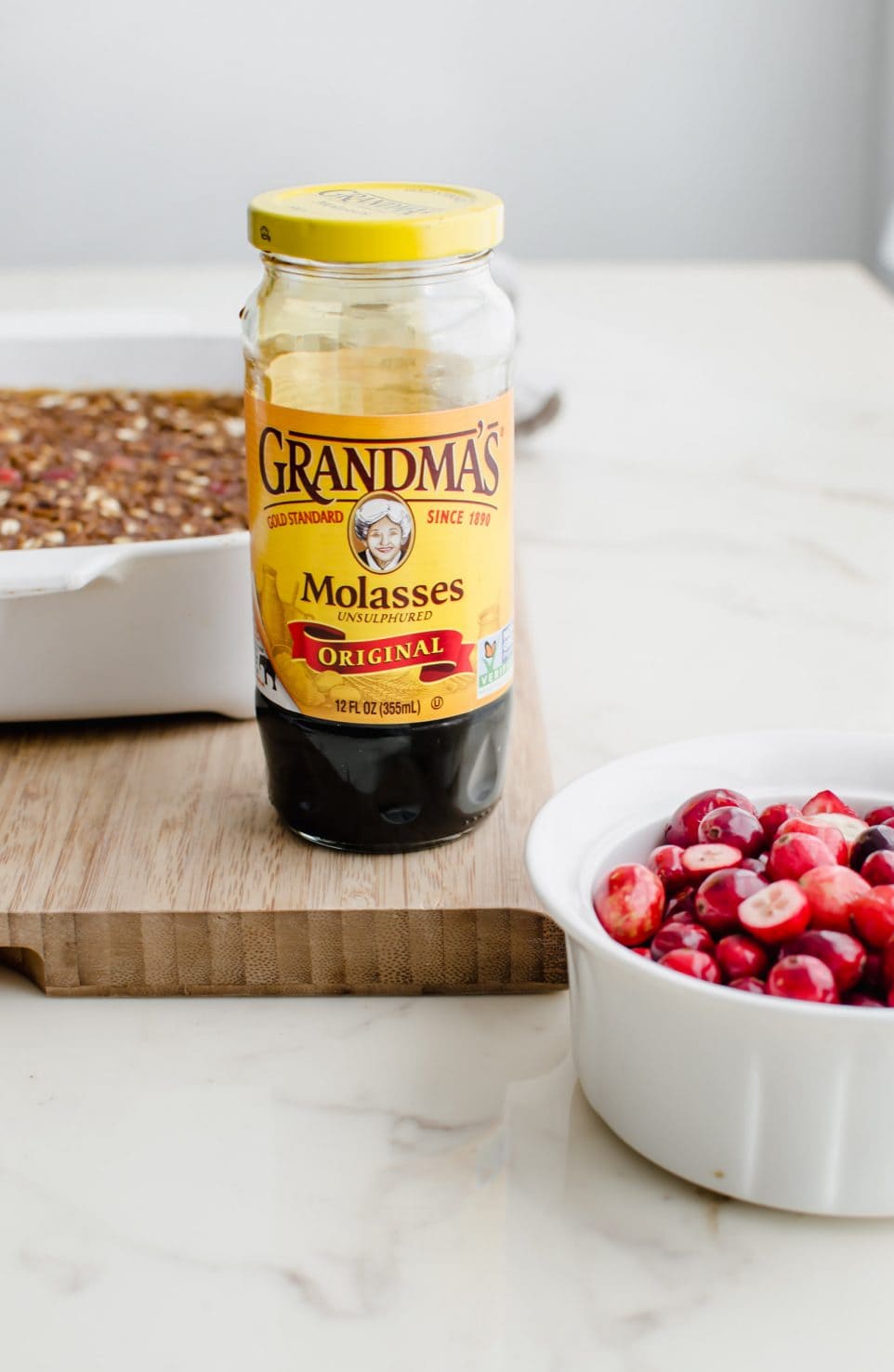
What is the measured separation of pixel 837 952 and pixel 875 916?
0.02m

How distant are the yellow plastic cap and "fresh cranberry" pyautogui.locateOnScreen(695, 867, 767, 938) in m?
0.31

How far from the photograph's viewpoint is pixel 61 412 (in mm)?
1183

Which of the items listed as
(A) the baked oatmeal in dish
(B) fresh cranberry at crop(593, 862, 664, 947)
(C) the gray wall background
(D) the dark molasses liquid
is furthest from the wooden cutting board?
(C) the gray wall background

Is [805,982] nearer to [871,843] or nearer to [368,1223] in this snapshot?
[871,843]

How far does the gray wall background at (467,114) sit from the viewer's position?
10.7 feet

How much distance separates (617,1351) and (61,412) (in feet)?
2.87

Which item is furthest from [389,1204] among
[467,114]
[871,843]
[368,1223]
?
[467,114]

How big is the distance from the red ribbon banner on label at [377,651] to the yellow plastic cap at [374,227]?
18 cm

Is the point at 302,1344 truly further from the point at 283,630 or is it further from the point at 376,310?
the point at 376,310

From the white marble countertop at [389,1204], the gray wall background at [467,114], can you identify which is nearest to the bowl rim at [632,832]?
the white marble countertop at [389,1204]

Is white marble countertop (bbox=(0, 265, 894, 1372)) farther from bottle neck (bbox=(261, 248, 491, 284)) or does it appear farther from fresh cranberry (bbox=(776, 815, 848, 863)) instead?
bottle neck (bbox=(261, 248, 491, 284))

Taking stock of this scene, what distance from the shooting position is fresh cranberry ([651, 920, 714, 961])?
599 millimetres

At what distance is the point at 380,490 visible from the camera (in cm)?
71

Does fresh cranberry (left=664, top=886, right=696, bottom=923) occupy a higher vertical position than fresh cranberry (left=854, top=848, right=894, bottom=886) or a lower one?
lower
